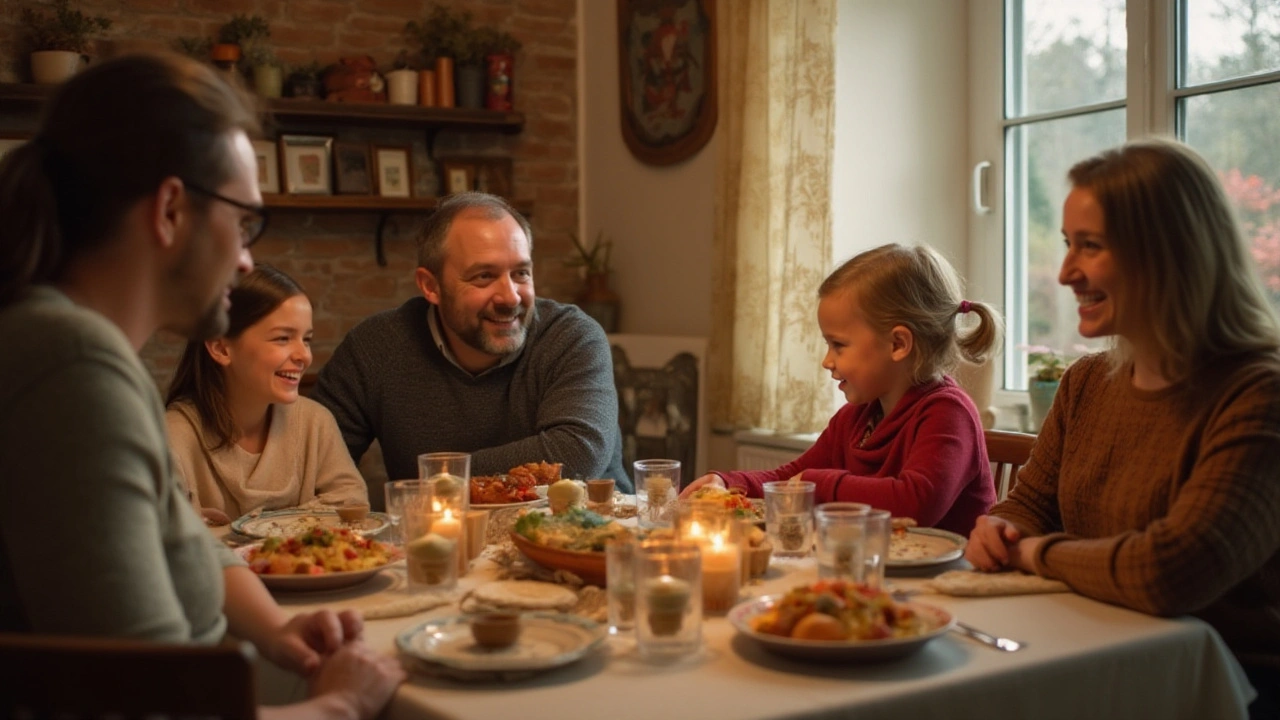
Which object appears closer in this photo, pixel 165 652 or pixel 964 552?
pixel 165 652

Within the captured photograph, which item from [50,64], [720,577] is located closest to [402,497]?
[720,577]

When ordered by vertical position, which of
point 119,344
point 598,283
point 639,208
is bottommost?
point 119,344

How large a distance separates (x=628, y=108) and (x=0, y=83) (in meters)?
2.23

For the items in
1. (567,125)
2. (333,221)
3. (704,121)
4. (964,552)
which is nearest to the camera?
(964,552)

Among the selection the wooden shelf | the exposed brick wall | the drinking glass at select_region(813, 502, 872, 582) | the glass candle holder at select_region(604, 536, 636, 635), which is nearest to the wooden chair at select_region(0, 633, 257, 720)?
the glass candle holder at select_region(604, 536, 636, 635)

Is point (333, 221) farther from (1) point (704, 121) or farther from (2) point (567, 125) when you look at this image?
(1) point (704, 121)

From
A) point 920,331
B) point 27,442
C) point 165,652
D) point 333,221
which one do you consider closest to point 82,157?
point 27,442

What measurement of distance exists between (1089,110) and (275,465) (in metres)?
2.55

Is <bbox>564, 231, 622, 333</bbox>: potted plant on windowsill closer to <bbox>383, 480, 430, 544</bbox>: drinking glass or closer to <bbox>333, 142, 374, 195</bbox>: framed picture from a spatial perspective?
<bbox>333, 142, 374, 195</bbox>: framed picture

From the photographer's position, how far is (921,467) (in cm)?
220

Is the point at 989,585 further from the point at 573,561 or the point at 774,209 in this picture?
the point at 774,209

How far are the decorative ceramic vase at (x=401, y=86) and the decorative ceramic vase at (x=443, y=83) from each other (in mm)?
106

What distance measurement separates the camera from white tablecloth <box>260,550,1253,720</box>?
1282 mm

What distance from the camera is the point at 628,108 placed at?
16.2 ft
